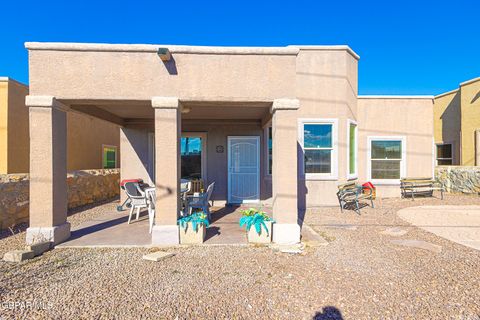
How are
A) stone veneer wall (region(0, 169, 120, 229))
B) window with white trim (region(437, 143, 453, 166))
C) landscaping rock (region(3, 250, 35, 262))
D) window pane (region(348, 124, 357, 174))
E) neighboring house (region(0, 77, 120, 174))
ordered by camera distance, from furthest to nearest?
window with white trim (region(437, 143, 453, 166)), window pane (region(348, 124, 357, 174)), neighboring house (region(0, 77, 120, 174)), stone veneer wall (region(0, 169, 120, 229)), landscaping rock (region(3, 250, 35, 262))

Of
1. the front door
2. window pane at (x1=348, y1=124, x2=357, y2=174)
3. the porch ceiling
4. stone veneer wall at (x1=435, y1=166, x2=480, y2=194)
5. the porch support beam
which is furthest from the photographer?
stone veneer wall at (x1=435, y1=166, x2=480, y2=194)

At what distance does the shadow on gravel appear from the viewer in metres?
2.56

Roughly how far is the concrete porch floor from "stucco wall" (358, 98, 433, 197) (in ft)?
20.4

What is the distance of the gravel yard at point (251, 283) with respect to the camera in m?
2.68

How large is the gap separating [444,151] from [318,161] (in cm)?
979

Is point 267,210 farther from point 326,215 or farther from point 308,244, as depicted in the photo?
point 308,244

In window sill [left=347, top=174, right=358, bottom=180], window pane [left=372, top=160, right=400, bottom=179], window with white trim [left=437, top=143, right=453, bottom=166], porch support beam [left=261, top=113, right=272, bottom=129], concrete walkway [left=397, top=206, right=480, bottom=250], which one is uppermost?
porch support beam [left=261, top=113, right=272, bottom=129]

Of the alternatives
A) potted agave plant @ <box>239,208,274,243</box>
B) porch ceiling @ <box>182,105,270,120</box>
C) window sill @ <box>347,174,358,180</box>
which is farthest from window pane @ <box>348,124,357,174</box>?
potted agave plant @ <box>239,208,274,243</box>

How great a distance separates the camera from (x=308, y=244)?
461 centimetres

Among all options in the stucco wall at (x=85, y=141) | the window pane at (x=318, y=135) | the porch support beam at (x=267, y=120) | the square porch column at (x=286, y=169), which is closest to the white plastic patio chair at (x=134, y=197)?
the square porch column at (x=286, y=169)

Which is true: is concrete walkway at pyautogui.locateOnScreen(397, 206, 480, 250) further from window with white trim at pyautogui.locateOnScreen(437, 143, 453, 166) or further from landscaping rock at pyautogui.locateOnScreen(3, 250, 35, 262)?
landscaping rock at pyautogui.locateOnScreen(3, 250, 35, 262)

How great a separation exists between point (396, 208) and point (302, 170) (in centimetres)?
320

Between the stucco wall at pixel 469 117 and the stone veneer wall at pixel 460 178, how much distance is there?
1.16m

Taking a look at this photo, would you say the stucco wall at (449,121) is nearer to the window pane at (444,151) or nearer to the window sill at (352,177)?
the window pane at (444,151)
